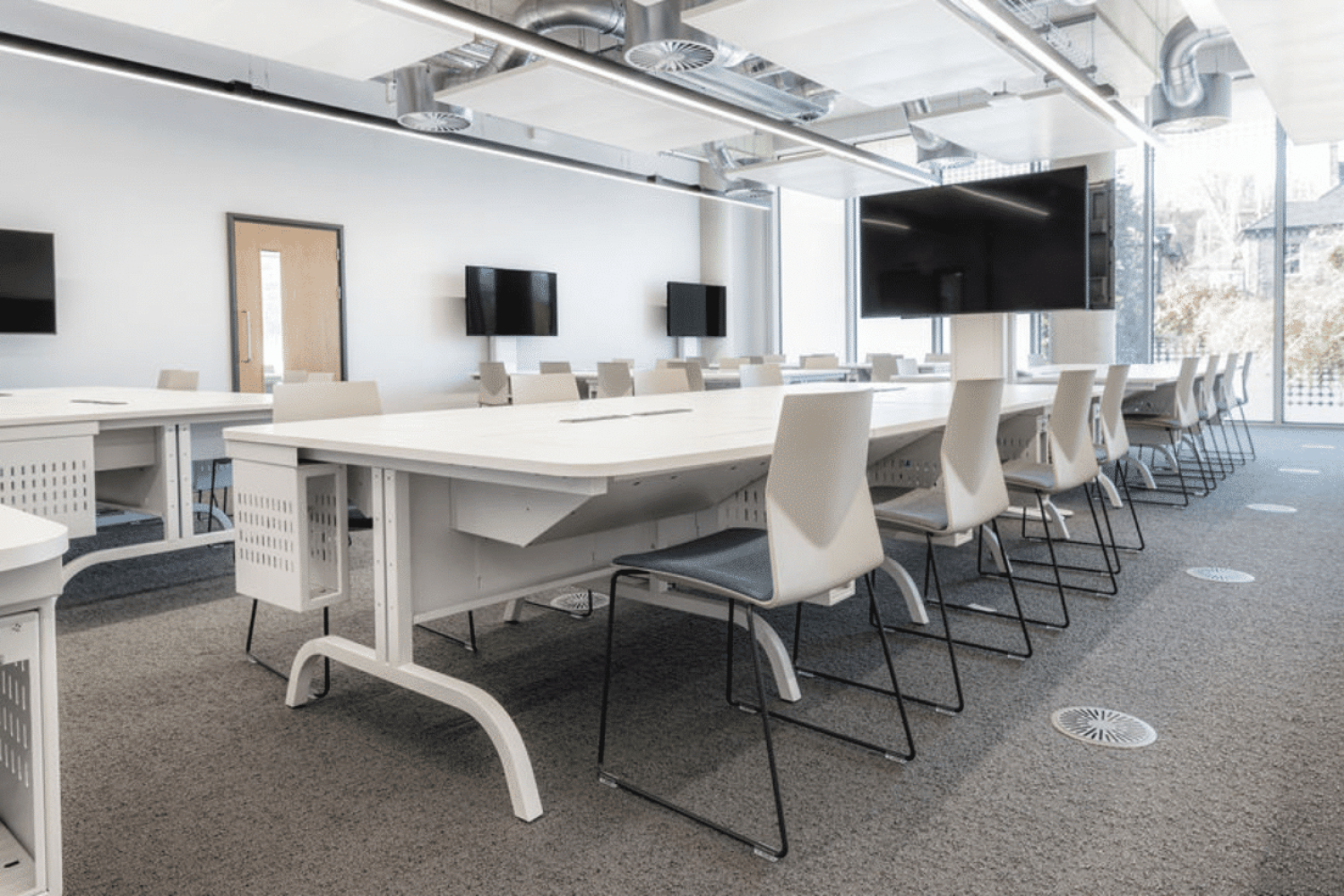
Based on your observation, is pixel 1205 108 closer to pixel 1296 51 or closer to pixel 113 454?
pixel 1296 51

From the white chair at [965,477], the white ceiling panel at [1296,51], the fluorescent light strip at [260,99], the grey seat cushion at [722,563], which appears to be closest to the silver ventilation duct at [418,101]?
the fluorescent light strip at [260,99]

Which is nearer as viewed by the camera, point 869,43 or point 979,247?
point 979,247

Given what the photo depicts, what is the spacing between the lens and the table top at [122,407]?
3.19m

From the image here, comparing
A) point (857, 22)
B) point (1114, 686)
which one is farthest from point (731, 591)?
point (857, 22)

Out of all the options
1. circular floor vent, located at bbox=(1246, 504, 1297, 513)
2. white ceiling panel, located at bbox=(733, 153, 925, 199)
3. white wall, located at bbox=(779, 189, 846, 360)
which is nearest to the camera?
circular floor vent, located at bbox=(1246, 504, 1297, 513)

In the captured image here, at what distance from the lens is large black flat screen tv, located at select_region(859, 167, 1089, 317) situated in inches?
159

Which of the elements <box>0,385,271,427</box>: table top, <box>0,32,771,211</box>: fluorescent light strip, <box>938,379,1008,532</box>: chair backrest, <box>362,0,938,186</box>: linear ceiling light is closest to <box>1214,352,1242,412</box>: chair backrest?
<box>362,0,938,186</box>: linear ceiling light

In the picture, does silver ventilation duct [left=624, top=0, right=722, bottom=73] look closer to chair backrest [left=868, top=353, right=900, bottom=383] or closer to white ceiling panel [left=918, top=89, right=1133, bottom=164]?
chair backrest [left=868, top=353, right=900, bottom=383]

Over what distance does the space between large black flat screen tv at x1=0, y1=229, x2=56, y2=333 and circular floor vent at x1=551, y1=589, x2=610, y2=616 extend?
16.9 feet

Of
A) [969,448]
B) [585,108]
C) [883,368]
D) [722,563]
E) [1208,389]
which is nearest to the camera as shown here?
[722,563]

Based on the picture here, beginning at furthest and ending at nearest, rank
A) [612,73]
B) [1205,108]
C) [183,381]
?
1. [1205,108]
2. [612,73]
3. [183,381]

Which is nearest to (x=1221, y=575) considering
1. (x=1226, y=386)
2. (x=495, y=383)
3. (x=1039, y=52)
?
(x=1039, y=52)

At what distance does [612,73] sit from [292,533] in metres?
4.38

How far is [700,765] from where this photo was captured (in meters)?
2.07
